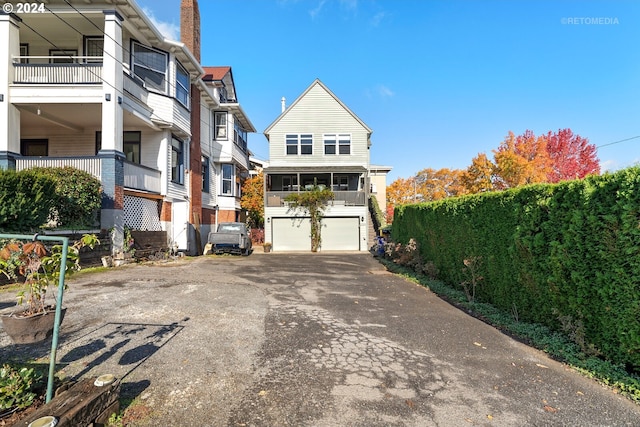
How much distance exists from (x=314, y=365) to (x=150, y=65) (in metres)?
16.0

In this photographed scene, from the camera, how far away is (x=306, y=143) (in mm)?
25375

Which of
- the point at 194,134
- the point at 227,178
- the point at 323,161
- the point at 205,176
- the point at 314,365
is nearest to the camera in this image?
the point at 314,365

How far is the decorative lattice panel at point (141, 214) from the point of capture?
13.6 metres

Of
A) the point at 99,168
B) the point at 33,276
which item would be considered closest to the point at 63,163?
the point at 99,168

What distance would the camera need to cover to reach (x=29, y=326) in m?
2.83

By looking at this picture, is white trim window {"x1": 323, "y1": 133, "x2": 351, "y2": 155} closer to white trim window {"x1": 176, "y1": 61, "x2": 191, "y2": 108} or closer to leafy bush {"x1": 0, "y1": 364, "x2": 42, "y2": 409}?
white trim window {"x1": 176, "y1": 61, "x2": 191, "y2": 108}

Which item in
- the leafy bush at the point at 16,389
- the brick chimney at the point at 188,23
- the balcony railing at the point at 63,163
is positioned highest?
the brick chimney at the point at 188,23

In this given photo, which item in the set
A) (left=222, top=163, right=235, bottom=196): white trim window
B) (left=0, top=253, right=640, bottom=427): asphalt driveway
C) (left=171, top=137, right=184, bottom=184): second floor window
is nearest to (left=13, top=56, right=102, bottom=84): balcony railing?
(left=171, top=137, right=184, bottom=184): second floor window

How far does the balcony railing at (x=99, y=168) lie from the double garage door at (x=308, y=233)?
9.98 metres

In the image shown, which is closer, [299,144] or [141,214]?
[141,214]

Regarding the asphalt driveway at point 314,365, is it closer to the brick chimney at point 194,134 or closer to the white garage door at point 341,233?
the brick chimney at point 194,134

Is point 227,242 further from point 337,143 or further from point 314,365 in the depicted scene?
point 314,365

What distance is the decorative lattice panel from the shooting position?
44.7 feet

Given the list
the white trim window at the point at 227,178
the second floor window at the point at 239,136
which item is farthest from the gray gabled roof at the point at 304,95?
the white trim window at the point at 227,178
